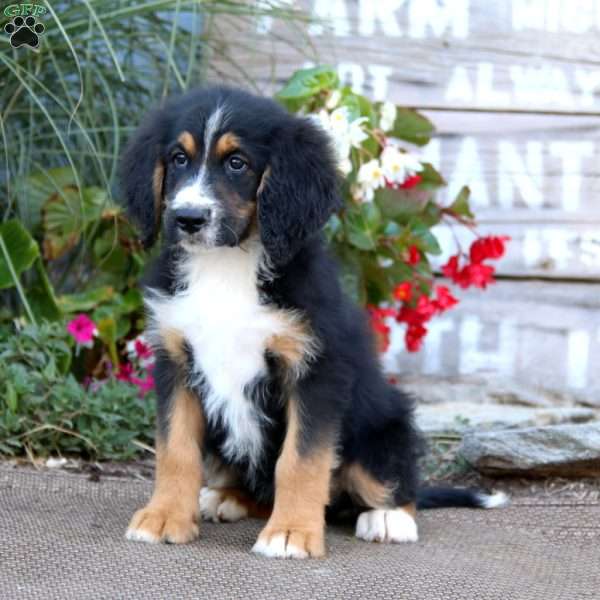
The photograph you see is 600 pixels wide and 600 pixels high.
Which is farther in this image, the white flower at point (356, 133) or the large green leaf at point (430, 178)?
the large green leaf at point (430, 178)

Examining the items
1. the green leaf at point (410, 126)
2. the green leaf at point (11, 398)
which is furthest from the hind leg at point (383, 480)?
the green leaf at point (410, 126)

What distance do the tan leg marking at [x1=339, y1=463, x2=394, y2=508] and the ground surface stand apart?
0.15 metres

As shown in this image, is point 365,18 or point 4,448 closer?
point 4,448

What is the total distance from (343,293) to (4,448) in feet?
5.54

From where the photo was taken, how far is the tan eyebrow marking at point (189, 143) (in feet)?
11.6

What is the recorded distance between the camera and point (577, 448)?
460cm

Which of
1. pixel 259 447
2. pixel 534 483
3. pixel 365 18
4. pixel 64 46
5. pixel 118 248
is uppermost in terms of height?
pixel 365 18

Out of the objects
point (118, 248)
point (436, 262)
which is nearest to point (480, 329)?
point (436, 262)

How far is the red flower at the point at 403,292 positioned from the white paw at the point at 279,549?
2.40 meters

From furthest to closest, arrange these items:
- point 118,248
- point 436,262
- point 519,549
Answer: point 436,262 → point 118,248 → point 519,549

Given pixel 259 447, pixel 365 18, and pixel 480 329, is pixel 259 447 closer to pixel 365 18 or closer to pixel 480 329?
pixel 480 329

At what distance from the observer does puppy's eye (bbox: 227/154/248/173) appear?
3.54 m

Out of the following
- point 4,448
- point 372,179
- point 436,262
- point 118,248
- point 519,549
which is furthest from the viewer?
point 436,262

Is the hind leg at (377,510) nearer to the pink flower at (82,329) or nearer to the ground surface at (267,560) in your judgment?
the ground surface at (267,560)
